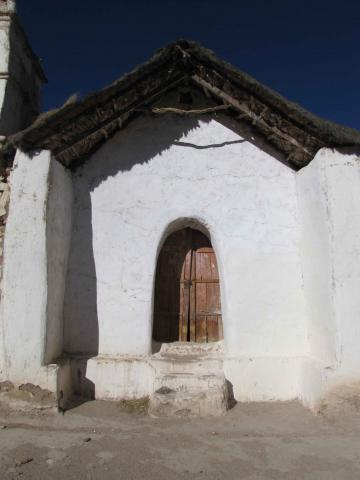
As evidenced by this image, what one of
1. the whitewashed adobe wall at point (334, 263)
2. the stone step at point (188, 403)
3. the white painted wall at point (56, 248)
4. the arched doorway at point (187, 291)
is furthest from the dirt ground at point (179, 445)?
the arched doorway at point (187, 291)

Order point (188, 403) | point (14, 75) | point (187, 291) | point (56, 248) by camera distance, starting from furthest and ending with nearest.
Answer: point (14, 75) → point (187, 291) → point (56, 248) → point (188, 403)

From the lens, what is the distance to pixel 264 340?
507 centimetres

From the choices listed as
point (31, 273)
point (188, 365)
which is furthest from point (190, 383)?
point (31, 273)

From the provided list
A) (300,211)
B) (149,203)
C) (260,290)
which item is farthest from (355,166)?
(149,203)

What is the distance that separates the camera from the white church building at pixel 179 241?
178 inches

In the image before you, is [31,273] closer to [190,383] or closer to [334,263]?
[190,383]

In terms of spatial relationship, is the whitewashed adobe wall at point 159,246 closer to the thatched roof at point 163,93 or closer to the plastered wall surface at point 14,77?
the thatched roof at point 163,93

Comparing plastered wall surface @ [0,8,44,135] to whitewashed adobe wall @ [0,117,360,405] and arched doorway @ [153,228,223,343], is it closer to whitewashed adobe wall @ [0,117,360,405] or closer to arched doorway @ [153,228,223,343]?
whitewashed adobe wall @ [0,117,360,405]

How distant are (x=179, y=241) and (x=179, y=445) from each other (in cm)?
298

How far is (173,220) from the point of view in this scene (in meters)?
5.39

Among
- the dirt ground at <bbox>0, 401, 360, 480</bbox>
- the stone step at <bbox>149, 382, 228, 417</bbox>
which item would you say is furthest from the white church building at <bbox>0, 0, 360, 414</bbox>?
the dirt ground at <bbox>0, 401, 360, 480</bbox>

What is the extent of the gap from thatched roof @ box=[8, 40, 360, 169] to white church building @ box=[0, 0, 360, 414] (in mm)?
19

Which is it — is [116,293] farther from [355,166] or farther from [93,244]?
[355,166]

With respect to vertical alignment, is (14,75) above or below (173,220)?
above
